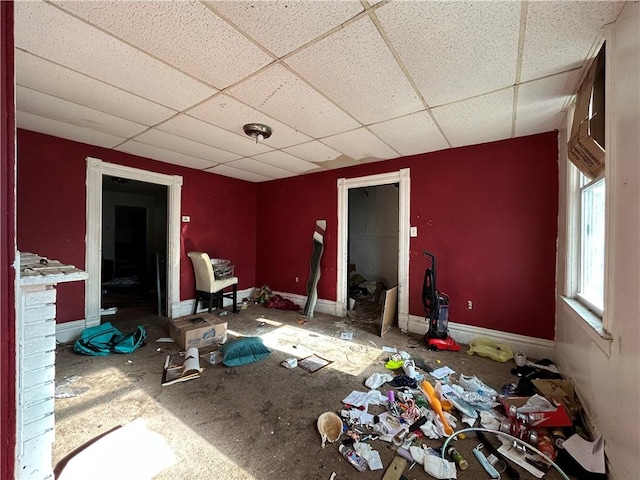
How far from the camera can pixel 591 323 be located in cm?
168

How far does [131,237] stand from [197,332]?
6857mm

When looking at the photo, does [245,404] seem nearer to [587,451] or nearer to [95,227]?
[587,451]

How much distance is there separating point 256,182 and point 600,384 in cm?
520

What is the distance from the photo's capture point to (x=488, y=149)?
3.06 metres

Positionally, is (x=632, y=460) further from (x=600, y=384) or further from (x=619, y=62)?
(x=619, y=62)

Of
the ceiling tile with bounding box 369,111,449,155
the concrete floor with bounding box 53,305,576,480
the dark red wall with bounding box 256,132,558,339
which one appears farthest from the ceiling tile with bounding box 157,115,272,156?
the concrete floor with bounding box 53,305,576,480

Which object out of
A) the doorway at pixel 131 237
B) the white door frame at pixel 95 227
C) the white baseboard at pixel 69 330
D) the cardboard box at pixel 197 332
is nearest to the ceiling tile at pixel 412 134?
the cardboard box at pixel 197 332

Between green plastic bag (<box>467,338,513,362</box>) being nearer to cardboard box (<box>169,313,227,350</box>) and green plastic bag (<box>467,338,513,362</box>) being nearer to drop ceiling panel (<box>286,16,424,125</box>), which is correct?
drop ceiling panel (<box>286,16,424,125</box>)

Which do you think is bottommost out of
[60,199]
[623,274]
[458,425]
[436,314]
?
[458,425]

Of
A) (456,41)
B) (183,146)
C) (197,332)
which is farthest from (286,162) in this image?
(456,41)

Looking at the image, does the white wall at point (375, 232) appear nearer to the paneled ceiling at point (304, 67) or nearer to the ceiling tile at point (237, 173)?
the ceiling tile at point (237, 173)

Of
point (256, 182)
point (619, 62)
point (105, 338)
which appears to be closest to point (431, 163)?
point (619, 62)

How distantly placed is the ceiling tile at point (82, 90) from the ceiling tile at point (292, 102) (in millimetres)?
856

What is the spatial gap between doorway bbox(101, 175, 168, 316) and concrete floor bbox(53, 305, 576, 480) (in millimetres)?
3132
